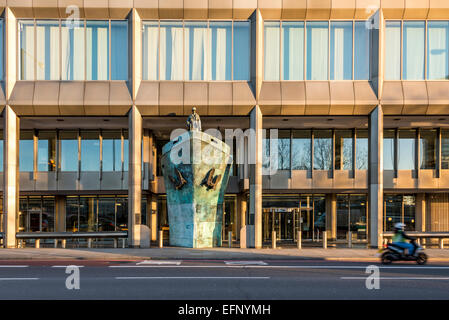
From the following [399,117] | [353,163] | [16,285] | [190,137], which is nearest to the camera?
[16,285]

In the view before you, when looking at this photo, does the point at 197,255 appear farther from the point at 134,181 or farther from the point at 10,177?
the point at 10,177

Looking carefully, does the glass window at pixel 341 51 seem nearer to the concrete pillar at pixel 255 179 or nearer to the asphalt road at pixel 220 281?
the concrete pillar at pixel 255 179

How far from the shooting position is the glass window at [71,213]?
87.6 feet

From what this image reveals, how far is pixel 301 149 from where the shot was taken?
2655 centimetres

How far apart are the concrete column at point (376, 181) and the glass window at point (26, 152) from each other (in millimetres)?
20673

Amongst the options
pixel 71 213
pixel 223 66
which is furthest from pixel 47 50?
pixel 71 213

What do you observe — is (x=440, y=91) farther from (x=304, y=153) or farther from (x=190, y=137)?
(x=190, y=137)

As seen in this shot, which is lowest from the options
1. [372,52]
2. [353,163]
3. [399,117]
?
[353,163]

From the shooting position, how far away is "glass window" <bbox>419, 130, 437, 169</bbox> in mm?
26344

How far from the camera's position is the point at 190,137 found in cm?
1881

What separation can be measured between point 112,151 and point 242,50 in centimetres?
1113

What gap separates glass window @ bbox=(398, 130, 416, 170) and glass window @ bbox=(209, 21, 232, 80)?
13.2 metres
